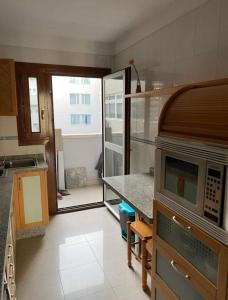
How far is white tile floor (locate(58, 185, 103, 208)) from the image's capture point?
12.5 ft

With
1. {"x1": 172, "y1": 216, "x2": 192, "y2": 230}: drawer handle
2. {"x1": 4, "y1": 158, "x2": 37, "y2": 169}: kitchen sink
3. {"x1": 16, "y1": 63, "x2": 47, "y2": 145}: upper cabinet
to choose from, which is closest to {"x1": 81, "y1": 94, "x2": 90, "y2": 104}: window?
{"x1": 16, "y1": 63, "x2": 47, "y2": 145}: upper cabinet

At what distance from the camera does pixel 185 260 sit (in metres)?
1.21

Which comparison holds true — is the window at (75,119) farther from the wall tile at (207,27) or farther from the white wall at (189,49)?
the wall tile at (207,27)

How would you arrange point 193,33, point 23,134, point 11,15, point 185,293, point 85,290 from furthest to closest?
point 23,134, point 11,15, point 85,290, point 193,33, point 185,293

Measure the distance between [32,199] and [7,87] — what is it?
4.25ft

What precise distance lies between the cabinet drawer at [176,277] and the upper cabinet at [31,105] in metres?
2.25

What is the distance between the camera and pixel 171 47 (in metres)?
2.08

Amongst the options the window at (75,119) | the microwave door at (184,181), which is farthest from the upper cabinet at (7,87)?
the window at (75,119)

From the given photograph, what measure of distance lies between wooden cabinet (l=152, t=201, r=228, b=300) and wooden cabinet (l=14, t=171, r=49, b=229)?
5.39 feet

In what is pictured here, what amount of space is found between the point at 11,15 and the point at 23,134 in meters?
1.38

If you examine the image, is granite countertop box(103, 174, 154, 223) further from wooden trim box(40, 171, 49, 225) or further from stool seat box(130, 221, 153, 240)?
wooden trim box(40, 171, 49, 225)

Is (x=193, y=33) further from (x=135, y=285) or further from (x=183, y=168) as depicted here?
(x=135, y=285)

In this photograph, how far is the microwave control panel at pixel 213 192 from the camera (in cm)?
92

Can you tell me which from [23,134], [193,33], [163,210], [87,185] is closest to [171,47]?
[193,33]
